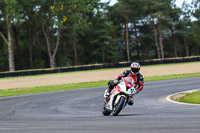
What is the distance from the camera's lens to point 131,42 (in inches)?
3140

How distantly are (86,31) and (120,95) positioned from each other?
192 ft

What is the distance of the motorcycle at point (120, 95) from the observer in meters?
9.99

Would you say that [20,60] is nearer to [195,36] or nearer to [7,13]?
[7,13]

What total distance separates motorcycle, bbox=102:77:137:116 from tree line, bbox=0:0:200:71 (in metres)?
37.8

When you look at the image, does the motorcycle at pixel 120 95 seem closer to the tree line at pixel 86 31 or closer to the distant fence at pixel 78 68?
the distant fence at pixel 78 68

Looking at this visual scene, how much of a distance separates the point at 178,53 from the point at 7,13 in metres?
55.8

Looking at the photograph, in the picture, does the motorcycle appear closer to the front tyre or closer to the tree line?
the front tyre

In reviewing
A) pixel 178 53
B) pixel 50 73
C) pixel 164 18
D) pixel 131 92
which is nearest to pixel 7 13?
pixel 50 73

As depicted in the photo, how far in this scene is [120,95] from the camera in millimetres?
10000

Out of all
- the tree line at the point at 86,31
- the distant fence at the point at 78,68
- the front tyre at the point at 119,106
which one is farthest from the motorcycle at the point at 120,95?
the tree line at the point at 86,31

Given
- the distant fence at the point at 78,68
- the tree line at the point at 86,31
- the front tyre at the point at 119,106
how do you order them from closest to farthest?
the front tyre at the point at 119,106 < the distant fence at the point at 78,68 < the tree line at the point at 86,31

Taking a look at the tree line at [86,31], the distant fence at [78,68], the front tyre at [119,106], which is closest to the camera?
the front tyre at [119,106]

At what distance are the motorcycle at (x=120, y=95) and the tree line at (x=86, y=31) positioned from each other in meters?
37.8

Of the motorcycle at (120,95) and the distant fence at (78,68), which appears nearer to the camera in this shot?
the motorcycle at (120,95)
